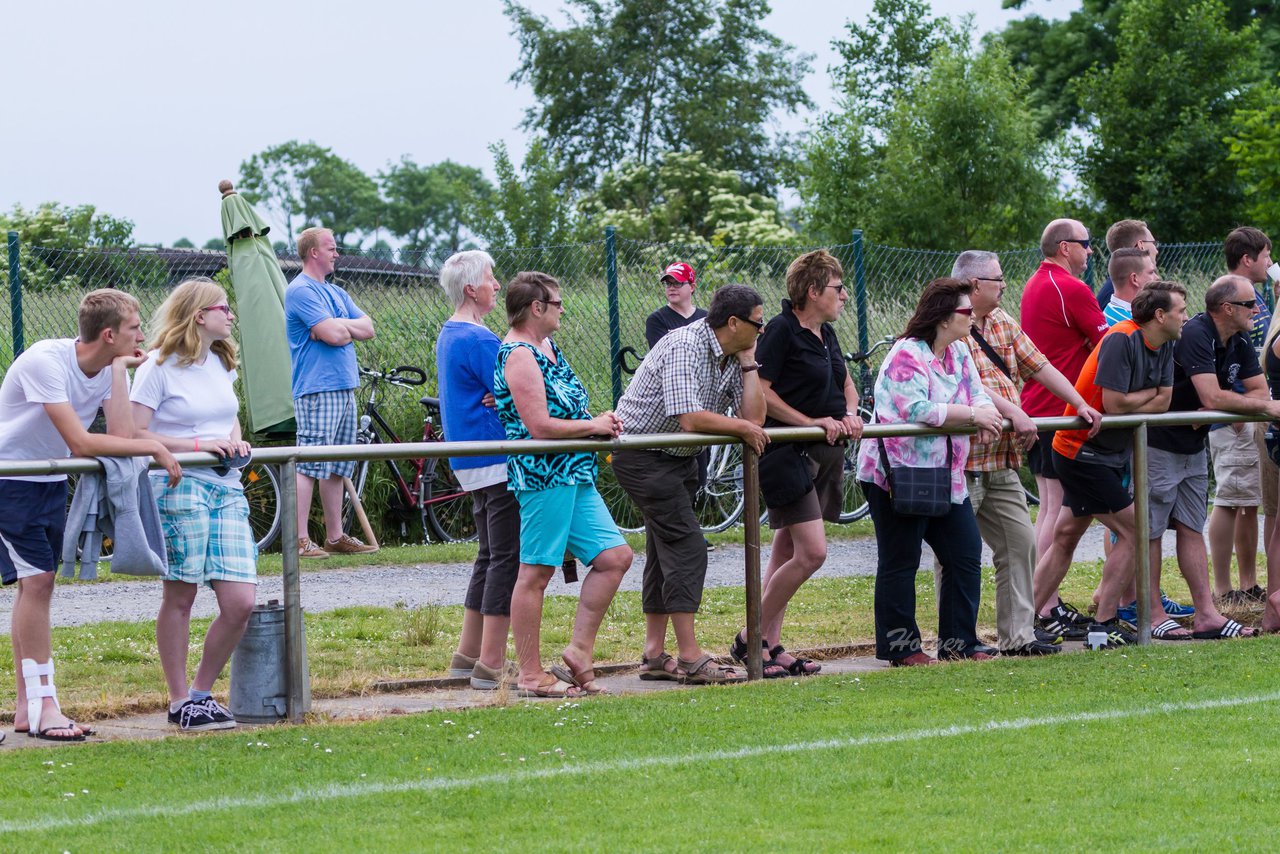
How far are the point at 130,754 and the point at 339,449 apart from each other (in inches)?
51.6

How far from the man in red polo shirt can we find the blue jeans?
114cm

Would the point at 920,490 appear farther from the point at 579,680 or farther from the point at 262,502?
the point at 262,502

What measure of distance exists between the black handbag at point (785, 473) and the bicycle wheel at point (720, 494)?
5.26 meters

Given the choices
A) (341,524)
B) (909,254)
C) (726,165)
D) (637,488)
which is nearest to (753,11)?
(726,165)

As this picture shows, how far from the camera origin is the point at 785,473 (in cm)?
795

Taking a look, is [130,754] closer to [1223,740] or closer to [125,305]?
[125,305]

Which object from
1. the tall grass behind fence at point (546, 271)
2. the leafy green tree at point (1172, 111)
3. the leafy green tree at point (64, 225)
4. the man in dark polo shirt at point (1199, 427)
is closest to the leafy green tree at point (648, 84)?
the leafy green tree at point (64, 225)

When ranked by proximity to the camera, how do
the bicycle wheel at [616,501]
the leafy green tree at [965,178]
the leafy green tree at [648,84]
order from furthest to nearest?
the leafy green tree at [648,84] < the leafy green tree at [965,178] < the bicycle wheel at [616,501]

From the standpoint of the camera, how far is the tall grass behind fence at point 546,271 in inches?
478

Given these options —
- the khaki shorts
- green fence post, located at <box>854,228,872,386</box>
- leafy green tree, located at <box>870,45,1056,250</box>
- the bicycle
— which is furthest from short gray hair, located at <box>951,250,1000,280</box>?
leafy green tree, located at <box>870,45,1056,250</box>

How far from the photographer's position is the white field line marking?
5.04 meters

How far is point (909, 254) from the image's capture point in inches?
617

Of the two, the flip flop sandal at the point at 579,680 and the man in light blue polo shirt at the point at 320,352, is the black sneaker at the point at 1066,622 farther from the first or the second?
the man in light blue polo shirt at the point at 320,352

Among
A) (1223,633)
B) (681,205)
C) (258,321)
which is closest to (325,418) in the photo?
(258,321)
